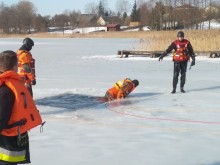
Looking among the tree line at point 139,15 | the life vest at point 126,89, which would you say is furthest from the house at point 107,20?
the life vest at point 126,89

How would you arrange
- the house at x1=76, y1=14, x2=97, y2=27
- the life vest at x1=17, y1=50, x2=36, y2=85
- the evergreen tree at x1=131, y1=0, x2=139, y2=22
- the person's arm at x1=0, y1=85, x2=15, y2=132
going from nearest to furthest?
the person's arm at x1=0, y1=85, x2=15, y2=132 < the life vest at x1=17, y1=50, x2=36, y2=85 < the evergreen tree at x1=131, y1=0, x2=139, y2=22 < the house at x1=76, y1=14, x2=97, y2=27

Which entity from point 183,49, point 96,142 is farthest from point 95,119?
point 183,49

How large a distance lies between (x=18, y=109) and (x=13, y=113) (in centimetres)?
5

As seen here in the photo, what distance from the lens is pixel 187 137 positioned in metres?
6.05

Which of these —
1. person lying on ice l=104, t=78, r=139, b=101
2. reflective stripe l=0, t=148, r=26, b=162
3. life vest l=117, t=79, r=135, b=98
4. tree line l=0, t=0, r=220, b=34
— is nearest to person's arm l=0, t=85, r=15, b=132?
reflective stripe l=0, t=148, r=26, b=162

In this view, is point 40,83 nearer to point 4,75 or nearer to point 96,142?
point 96,142

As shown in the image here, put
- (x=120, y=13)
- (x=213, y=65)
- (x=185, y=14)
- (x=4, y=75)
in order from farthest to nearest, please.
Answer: (x=120, y=13), (x=185, y=14), (x=213, y=65), (x=4, y=75)

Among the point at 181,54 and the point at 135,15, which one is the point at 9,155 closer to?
the point at 181,54

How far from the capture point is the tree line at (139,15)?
65125 millimetres

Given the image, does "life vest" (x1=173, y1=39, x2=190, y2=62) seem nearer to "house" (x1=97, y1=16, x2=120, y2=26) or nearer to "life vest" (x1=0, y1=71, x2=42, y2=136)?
"life vest" (x1=0, y1=71, x2=42, y2=136)

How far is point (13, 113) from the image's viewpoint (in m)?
3.35

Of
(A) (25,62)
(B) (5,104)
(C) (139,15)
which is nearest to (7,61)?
(B) (5,104)

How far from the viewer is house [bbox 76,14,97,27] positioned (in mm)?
117338

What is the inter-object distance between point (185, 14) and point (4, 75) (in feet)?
209
